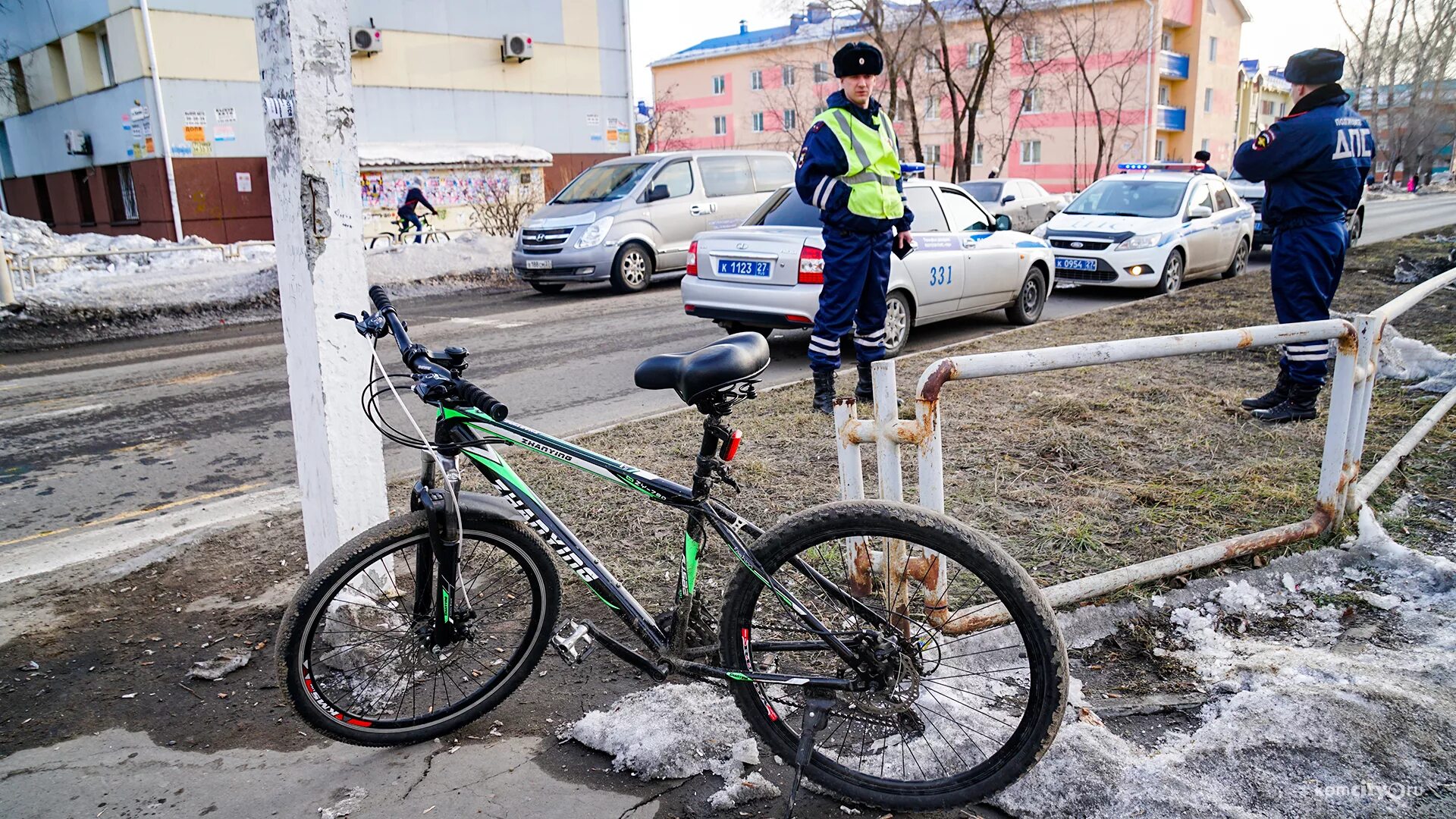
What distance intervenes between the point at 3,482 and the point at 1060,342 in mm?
7927

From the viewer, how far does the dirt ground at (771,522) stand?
10.5 ft

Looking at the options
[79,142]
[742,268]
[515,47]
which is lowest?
[742,268]

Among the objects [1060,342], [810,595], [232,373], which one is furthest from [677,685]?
[232,373]

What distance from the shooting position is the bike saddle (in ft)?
8.74

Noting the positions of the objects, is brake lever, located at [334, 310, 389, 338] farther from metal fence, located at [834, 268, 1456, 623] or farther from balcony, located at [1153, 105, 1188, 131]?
balcony, located at [1153, 105, 1188, 131]

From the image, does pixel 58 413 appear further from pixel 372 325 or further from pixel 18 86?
pixel 18 86

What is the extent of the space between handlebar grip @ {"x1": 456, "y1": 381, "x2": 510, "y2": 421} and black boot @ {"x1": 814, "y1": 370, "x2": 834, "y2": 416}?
387cm

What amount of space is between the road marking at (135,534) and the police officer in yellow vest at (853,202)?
Answer: 134 inches

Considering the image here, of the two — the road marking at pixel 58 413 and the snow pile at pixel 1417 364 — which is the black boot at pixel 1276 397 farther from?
the road marking at pixel 58 413

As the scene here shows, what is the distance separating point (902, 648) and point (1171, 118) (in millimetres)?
57979

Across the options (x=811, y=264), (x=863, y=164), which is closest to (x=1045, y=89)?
(x=811, y=264)

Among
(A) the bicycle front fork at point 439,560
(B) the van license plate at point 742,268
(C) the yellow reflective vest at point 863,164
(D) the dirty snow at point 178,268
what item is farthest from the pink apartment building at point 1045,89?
(A) the bicycle front fork at point 439,560

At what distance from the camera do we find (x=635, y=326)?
11297 millimetres

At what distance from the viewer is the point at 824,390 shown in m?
6.52
